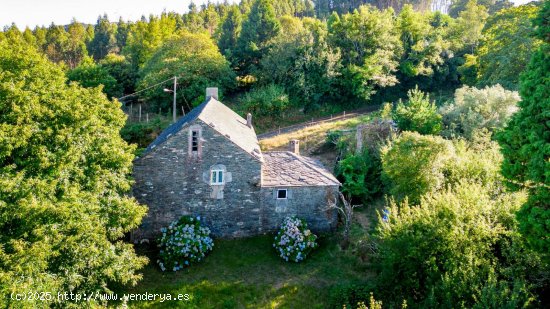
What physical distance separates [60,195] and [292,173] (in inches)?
493

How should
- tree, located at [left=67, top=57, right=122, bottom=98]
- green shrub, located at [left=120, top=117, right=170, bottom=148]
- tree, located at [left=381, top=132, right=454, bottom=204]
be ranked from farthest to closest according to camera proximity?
tree, located at [left=67, top=57, right=122, bottom=98]
green shrub, located at [left=120, top=117, right=170, bottom=148]
tree, located at [left=381, top=132, right=454, bottom=204]

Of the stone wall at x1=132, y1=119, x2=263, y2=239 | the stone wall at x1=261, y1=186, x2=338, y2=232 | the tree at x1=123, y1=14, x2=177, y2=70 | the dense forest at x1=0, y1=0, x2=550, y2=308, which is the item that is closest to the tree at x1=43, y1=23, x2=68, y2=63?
the tree at x1=123, y1=14, x2=177, y2=70

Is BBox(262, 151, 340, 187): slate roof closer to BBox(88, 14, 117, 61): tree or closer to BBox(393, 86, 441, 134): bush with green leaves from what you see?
BBox(393, 86, 441, 134): bush with green leaves

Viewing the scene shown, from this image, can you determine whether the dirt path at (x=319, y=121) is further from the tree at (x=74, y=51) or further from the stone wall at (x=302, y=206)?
the tree at (x=74, y=51)

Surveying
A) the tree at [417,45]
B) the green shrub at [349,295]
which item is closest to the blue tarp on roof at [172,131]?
the green shrub at [349,295]

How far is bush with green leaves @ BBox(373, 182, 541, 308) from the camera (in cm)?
1397

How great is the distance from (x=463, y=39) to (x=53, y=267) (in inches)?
2162

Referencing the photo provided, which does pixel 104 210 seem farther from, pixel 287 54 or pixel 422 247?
pixel 287 54

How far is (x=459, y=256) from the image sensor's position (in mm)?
14773

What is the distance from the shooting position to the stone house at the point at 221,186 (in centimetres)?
2197

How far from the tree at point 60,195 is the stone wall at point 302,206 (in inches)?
286

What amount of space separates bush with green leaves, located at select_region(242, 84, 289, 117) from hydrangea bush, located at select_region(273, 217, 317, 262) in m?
24.4

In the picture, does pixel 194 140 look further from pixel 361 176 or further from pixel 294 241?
pixel 361 176

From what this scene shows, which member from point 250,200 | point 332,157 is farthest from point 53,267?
point 332,157
